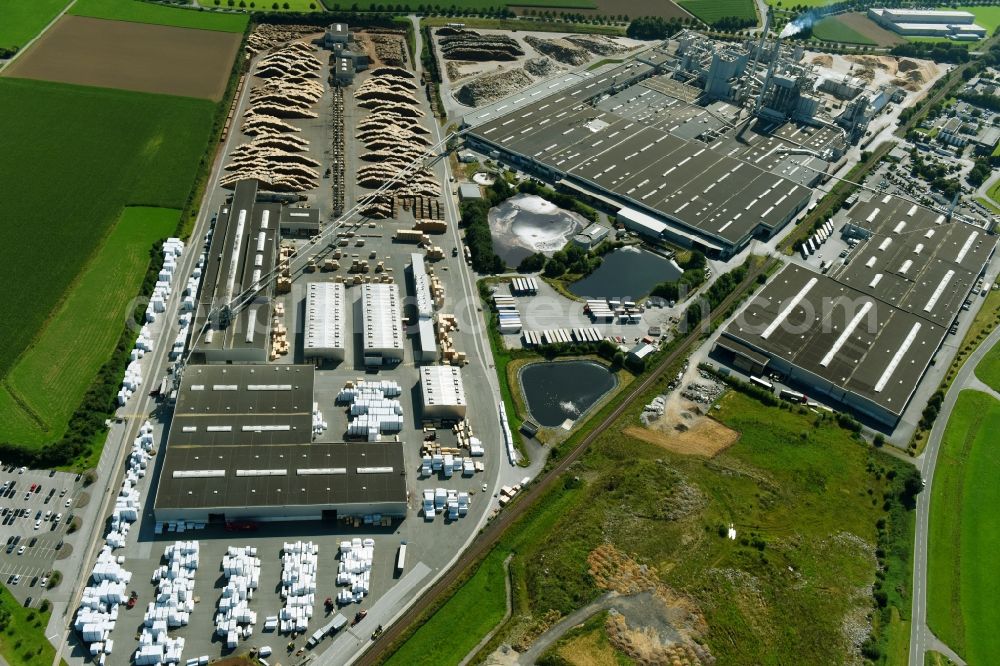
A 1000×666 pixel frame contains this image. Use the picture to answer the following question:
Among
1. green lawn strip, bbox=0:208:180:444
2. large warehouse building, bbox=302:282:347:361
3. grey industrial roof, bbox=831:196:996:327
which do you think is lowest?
green lawn strip, bbox=0:208:180:444

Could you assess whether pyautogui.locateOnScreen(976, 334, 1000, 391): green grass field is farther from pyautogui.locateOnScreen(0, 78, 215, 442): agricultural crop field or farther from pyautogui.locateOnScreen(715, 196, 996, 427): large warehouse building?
pyautogui.locateOnScreen(0, 78, 215, 442): agricultural crop field

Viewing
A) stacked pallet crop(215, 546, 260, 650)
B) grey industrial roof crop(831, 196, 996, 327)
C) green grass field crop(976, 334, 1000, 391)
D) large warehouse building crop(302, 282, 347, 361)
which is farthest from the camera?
grey industrial roof crop(831, 196, 996, 327)

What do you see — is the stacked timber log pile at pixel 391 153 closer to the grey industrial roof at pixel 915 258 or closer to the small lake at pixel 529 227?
the small lake at pixel 529 227

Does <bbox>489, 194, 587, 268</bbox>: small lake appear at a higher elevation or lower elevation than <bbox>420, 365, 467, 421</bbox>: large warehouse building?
higher

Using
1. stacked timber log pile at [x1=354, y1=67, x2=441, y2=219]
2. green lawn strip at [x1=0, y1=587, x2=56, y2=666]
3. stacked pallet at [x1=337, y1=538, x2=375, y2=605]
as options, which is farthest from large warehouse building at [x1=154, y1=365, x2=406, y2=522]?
stacked timber log pile at [x1=354, y1=67, x2=441, y2=219]

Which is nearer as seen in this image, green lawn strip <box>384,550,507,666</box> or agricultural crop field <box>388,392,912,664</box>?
green lawn strip <box>384,550,507,666</box>

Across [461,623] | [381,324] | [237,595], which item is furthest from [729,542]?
[381,324]

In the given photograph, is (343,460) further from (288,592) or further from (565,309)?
(565,309)
